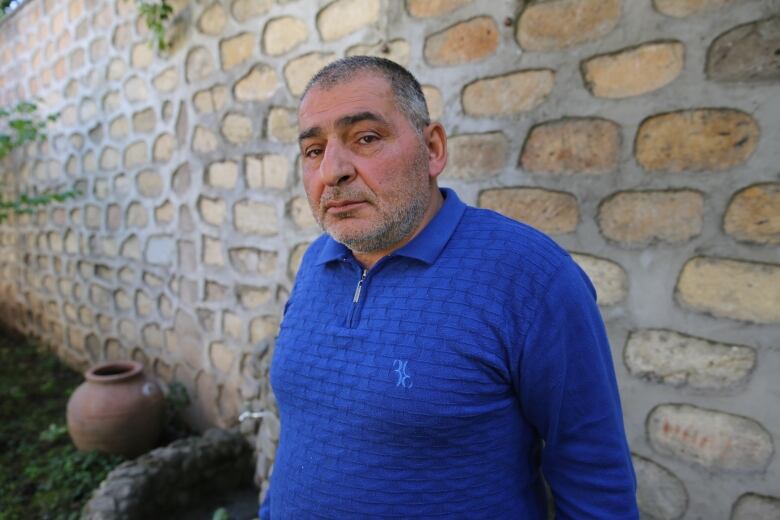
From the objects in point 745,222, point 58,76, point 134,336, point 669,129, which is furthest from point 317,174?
point 58,76

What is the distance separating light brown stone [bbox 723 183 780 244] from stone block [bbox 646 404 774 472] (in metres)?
0.46

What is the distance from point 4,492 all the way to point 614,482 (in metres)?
3.31

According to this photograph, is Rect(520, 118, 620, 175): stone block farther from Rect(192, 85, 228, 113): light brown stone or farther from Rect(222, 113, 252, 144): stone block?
Rect(192, 85, 228, 113): light brown stone

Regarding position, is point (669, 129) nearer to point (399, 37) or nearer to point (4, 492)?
point (399, 37)

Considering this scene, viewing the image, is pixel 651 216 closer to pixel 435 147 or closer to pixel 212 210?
pixel 435 147

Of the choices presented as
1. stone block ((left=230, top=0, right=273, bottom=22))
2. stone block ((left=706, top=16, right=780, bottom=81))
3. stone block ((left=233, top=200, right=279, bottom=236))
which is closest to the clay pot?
stone block ((left=233, top=200, right=279, bottom=236))

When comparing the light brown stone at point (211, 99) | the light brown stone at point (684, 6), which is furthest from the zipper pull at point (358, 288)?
the light brown stone at point (211, 99)

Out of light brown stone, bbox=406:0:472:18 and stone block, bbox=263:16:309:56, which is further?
stone block, bbox=263:16:309:56

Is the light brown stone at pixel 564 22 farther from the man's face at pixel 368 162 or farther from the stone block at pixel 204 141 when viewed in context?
the stone block at pixel 204 141

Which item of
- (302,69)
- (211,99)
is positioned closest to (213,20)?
(211,99)

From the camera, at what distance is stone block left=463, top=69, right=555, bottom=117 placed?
5.12 ft

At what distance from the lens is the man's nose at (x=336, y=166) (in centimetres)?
107

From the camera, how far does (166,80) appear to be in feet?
10.2

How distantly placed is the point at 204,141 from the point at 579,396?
2611 mm
